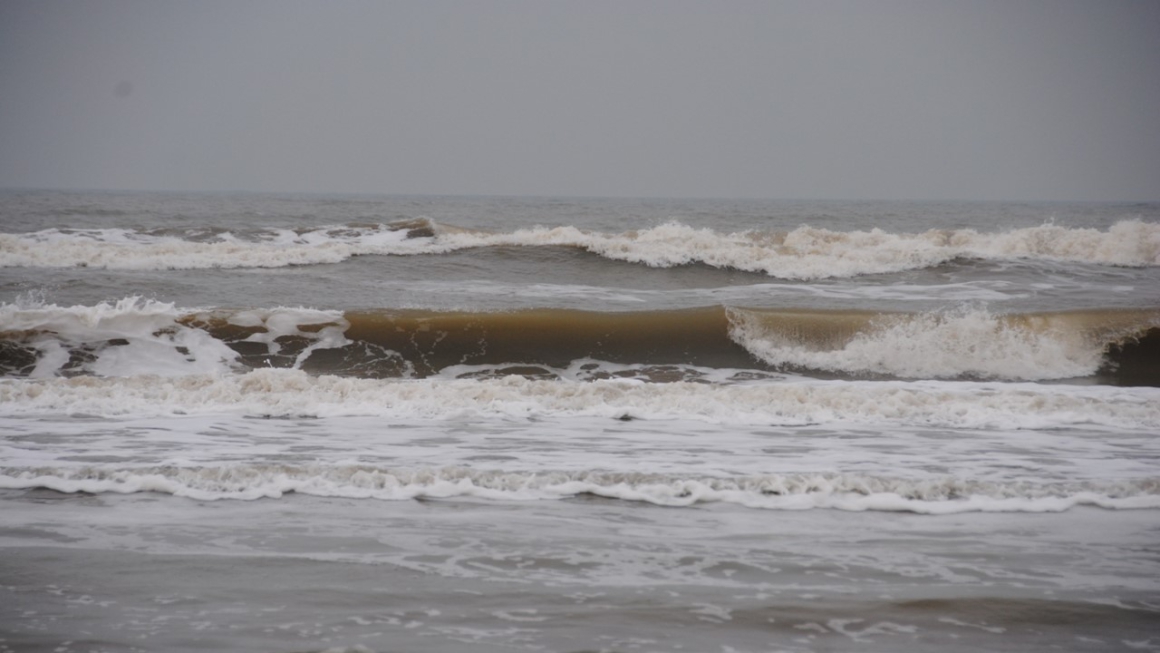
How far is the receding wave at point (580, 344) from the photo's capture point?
887 centimetres

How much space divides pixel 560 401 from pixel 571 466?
1.88 m

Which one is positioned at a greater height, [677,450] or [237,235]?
[237,235]

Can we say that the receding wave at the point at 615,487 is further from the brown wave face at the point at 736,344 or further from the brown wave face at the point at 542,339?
the brown wave face at the point at 542,339

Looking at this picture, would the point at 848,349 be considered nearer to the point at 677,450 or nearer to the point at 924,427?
the point at 924,427

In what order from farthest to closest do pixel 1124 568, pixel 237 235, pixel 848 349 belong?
pixel 237 235, pixel 848 349, pixel 1124 568

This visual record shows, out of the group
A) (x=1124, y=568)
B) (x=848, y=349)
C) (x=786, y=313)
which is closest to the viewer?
(x=1124, y=568)

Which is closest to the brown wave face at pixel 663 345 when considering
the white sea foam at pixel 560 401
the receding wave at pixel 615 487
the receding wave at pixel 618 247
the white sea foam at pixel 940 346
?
the white sea foam at pixel 940 346

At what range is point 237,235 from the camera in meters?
18.9

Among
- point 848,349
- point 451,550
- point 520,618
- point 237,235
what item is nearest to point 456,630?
point 520,618

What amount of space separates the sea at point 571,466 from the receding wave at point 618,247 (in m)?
1.38

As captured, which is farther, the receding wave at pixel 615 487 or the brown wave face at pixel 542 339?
the brown wave face at pixel 542 339

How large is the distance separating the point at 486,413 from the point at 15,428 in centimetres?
336

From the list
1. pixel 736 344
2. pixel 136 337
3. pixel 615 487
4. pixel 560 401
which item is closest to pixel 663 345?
pixel 736 344

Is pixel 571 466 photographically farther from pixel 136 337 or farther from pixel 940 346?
pixel 136 337
